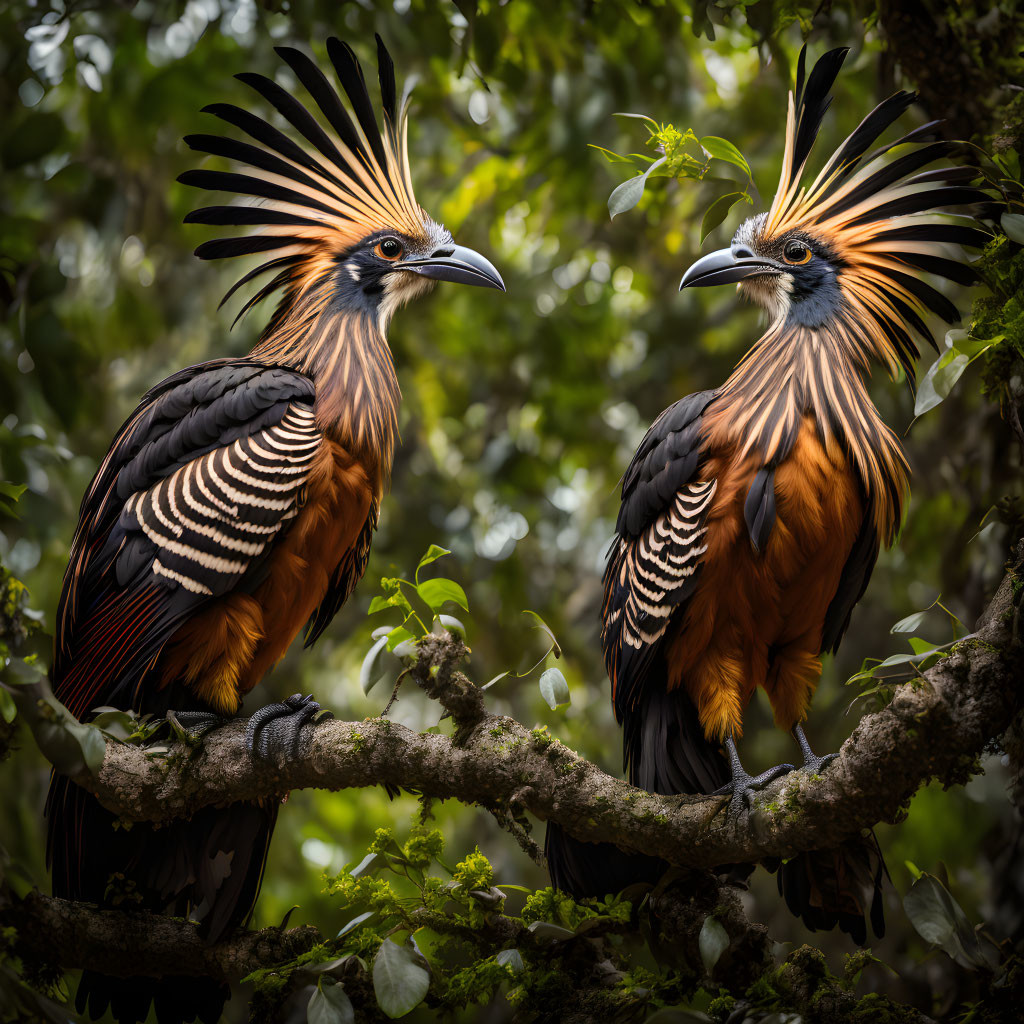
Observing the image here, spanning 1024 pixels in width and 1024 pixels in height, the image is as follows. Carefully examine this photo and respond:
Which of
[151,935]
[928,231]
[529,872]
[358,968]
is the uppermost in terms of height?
[928,231]

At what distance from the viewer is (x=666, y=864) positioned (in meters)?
2.69

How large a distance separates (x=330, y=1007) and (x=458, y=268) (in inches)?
79.9

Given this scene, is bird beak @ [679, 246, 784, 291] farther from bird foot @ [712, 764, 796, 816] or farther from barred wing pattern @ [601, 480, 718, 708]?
bird foot @ [712, 764, 796, 816]

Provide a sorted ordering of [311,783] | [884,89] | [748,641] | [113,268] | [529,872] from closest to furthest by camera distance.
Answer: [311,783], [748,641], [884,89], [113,268], [529,872]

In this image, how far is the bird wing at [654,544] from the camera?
8.73ft

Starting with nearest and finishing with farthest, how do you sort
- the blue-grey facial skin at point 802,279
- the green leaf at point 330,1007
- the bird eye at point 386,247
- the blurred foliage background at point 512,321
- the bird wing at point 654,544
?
1. the green leaf at point 330,1007
2. the bird wing at point 654,544
3. the blue-grey facial skin at point 802,279
4. the bird eye at point 386,247
5. the blurred foliage background at point 512,321

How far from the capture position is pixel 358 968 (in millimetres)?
2383

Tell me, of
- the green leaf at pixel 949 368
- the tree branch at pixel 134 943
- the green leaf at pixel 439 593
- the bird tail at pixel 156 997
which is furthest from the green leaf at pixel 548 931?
the green leaf at pixel 949 368

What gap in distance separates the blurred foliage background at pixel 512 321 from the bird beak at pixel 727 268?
269mm

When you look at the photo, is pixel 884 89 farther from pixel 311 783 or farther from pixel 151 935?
pixel 151 935

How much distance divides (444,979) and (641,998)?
509mm

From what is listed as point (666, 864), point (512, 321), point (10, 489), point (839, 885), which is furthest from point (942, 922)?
point (512, 321)

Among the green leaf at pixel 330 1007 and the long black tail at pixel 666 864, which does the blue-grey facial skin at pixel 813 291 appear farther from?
the green leaf at pixel 330 1007

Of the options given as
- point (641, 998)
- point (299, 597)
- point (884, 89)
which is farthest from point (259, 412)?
point (884, 89)
